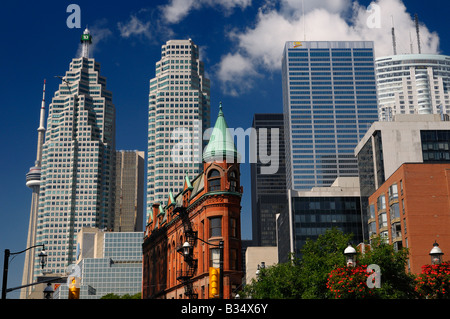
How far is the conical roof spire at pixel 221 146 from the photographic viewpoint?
79.5 m

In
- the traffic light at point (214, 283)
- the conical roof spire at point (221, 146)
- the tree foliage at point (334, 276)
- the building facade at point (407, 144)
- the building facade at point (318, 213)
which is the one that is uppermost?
the building facade at point (407, 144)

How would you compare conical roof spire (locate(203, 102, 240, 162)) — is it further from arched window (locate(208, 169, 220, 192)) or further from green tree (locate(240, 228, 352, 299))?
green tree (locate(240, 228, 352, 299))

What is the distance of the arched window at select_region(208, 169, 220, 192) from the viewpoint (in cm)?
7856

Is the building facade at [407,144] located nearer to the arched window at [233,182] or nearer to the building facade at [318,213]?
the building facade at [318,213]

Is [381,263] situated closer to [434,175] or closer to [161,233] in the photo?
[434,175]

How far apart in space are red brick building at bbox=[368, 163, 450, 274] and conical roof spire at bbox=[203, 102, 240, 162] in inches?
1087

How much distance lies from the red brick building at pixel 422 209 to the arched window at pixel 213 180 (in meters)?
28.9

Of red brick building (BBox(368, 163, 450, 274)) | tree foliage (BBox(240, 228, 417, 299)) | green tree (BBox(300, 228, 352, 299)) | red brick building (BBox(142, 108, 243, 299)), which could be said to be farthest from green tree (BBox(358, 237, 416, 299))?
red brick building (BBox(368, 163, 450, 274))

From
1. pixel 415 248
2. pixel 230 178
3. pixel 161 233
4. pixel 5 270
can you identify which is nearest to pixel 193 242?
pixel 230 178

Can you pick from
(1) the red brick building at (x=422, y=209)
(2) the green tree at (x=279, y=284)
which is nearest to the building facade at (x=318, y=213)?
(1) the red brick building at (x=422, y=209)

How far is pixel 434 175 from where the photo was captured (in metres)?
90.6

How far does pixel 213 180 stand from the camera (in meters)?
79.1

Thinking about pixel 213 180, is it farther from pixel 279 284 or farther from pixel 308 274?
pixel 308 274

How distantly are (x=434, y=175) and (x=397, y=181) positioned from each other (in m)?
5.86
